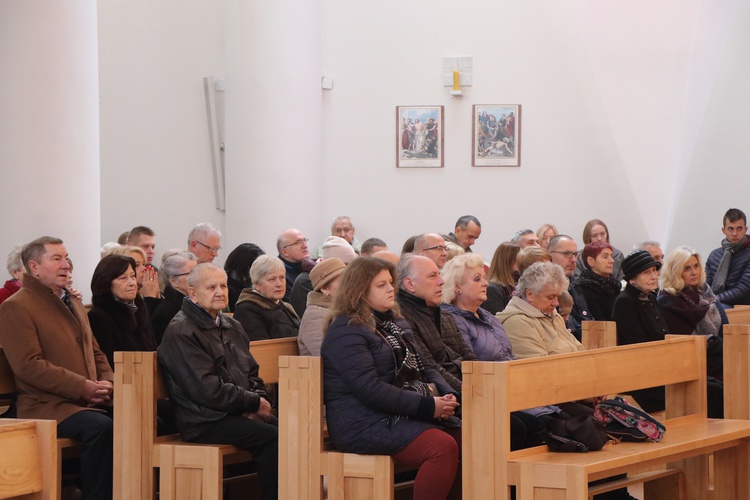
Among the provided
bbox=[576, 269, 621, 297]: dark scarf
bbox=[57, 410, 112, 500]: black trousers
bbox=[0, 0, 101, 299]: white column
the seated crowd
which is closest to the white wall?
bbox=[576, 269, 621, 297]: dark scarf

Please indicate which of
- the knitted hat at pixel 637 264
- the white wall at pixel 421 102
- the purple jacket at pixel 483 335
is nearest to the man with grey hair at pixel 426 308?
the purple jacket at pixel 483 335

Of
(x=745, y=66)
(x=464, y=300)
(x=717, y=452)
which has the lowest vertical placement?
(x=717, y=452)

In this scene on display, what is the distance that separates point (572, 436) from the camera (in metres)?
4.71

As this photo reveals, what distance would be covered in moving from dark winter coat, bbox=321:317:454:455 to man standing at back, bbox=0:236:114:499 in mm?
1117

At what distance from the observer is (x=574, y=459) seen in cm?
448

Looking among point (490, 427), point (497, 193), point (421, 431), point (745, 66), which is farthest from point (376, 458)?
point (745, 66)

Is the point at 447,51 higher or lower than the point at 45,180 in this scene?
higher

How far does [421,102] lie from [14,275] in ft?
17.3

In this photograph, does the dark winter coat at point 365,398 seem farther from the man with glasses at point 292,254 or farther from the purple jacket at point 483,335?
the man with glasses at point 292,254

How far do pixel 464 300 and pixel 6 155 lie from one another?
278cm

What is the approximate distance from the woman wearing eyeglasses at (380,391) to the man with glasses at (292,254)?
296 centimetres

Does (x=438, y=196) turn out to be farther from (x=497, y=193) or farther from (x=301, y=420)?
(x=301, y=420)

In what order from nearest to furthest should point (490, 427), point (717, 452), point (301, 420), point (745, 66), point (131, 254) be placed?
1. point (490, 427)
2. point (301, 420)
3. point (717, 452)
4. point (131, 254)
5. point (745, 66)

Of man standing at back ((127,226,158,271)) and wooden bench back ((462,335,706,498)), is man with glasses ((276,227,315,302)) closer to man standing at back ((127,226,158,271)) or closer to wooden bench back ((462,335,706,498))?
man standing at back ((127,226,158,271))
